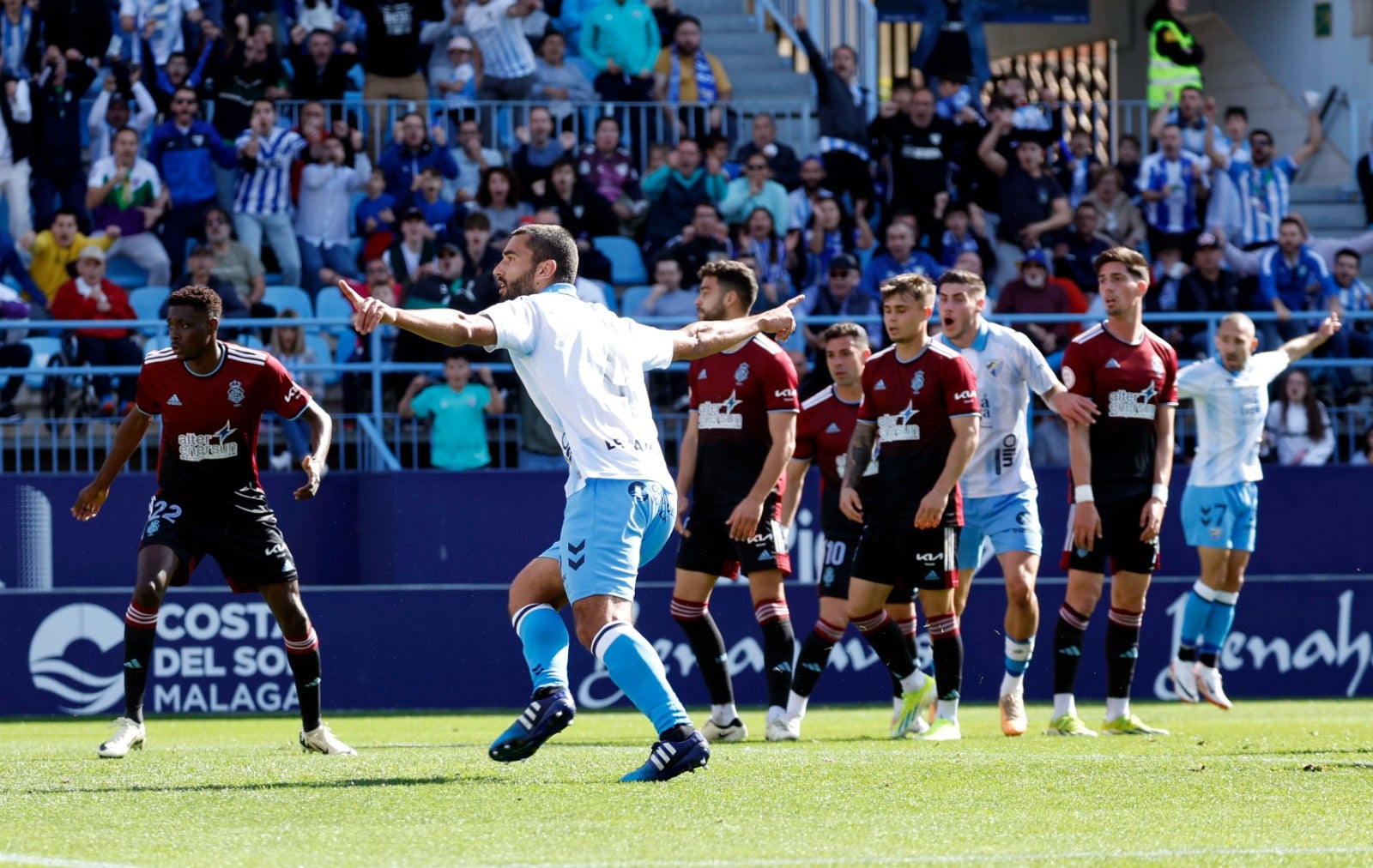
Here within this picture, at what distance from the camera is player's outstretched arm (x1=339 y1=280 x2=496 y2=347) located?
19.6 ft

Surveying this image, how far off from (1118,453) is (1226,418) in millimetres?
2051

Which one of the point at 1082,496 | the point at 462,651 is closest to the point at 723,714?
the point at 1082,496

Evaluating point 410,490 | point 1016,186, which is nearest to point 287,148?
point 410,490

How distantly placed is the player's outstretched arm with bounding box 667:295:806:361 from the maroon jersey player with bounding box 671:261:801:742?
2.27 m

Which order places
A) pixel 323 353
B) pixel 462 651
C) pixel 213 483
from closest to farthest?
pixel 213 483, pixel 462 651, pixel 323 353

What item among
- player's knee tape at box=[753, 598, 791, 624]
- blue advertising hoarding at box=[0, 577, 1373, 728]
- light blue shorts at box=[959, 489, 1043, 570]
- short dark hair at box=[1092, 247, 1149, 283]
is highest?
short dark hair at box=[1092, 247, 1149, 283]

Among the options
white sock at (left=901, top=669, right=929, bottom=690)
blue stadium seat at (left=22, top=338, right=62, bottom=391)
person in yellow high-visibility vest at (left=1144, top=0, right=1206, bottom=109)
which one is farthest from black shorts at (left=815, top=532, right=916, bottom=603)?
person in yellow high-visibility vest at (left=1144, top=0, right=1206, bottom=109)

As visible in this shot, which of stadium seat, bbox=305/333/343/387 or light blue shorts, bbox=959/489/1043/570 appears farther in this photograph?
stadium seat, bbox=305/333/343/387

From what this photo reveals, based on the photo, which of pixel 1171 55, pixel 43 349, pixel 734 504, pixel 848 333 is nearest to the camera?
pixel 734 504

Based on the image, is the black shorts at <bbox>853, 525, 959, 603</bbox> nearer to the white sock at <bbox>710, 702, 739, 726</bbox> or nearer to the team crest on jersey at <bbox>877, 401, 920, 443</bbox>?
the team crest on jersey at <bbox>877, 401, 920, 443</bbox>

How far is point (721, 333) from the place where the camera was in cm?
723

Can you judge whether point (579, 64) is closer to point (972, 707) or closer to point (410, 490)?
point (410, 490)

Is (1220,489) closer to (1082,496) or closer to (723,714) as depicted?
(1082,496)

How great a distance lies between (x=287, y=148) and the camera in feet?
57.0
